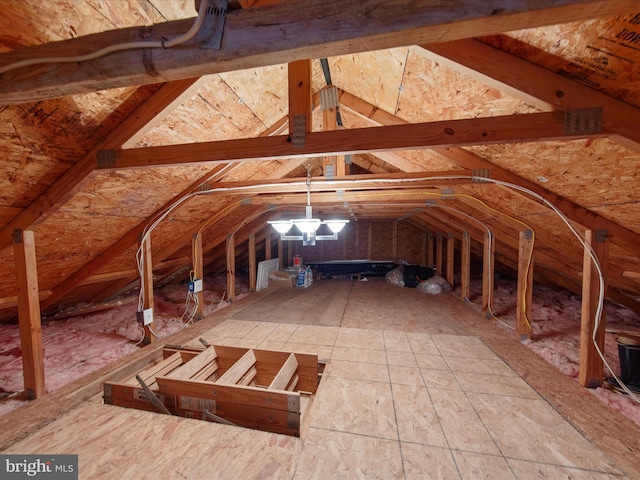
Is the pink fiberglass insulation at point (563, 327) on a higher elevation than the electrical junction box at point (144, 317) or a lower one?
lower

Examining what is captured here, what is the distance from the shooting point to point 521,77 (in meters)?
1.28

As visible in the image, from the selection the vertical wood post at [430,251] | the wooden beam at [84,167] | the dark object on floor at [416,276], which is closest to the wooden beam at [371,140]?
the wooden beam at [84,167]

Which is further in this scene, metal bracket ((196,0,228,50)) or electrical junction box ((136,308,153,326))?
electrical junction box ((136,308,153,326))

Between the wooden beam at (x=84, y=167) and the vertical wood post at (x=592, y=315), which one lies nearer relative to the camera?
the wooden beam at (x=84, y=167)

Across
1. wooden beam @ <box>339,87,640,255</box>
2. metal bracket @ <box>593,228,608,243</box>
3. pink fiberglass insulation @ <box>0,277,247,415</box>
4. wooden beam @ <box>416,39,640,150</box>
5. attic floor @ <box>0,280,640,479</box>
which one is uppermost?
wooden beam @ <box>416,39,640,150</box>

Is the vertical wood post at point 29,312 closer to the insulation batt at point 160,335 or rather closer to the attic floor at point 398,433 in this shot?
the insulation batt at point 160,335

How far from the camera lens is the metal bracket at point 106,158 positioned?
6.02 ft

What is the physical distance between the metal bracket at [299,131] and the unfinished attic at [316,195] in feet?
0.05

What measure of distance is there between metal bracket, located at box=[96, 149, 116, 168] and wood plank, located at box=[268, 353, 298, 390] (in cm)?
204

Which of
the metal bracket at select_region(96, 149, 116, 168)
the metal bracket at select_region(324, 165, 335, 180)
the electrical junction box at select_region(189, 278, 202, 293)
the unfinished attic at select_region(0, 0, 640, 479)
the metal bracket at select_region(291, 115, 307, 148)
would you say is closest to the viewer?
the unfinished attic at select_region(0, 0, 640, 479)

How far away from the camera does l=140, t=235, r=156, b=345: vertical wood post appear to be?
307 centimetres

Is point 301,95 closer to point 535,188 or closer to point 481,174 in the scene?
point 481,174

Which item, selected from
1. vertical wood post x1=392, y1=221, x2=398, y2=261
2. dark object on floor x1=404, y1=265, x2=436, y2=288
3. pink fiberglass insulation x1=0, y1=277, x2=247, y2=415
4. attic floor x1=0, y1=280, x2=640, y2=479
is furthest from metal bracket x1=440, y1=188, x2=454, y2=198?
vertical wood post x1=392, y1=221, x2=398, y2=261

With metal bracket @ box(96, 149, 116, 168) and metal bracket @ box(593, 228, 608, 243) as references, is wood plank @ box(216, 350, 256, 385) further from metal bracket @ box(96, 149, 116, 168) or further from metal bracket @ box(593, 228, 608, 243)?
metal bracket @ box(593, 228, 608, 243)
